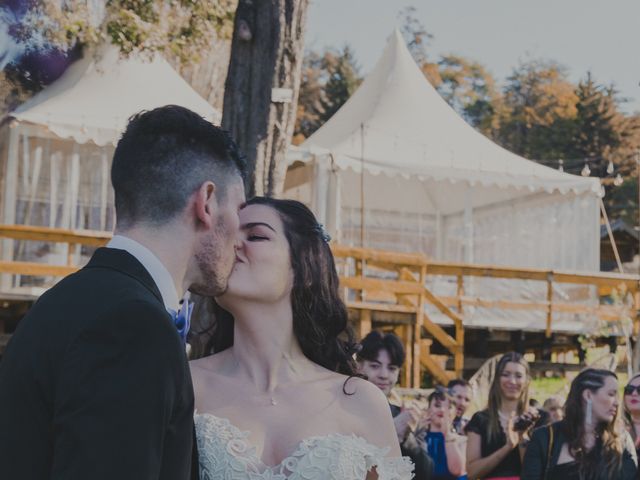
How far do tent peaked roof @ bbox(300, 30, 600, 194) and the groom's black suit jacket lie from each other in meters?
17.0

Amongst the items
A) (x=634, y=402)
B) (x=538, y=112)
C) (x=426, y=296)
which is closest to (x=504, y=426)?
(x=634, y=402)

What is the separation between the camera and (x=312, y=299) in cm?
384

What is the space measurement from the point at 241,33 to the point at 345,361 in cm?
426

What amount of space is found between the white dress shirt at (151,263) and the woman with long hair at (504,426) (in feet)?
17.1

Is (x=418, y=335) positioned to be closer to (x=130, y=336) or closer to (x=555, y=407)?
(x=555, y=407)

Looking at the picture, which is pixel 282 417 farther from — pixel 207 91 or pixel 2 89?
pixel 207 91

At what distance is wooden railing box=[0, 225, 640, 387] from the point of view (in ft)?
49.5

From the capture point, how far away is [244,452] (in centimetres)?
342

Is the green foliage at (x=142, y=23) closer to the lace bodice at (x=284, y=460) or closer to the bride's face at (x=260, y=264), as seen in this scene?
the bride's face at (x=260, y=264)

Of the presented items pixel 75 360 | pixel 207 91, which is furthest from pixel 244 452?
pixel 207 91

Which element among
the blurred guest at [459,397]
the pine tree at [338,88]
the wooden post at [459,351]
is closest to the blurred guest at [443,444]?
the blurred guest at [459,397]

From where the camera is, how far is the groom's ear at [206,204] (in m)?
2.46

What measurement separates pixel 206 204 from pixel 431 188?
820 inches

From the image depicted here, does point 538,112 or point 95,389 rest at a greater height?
point 538,112
